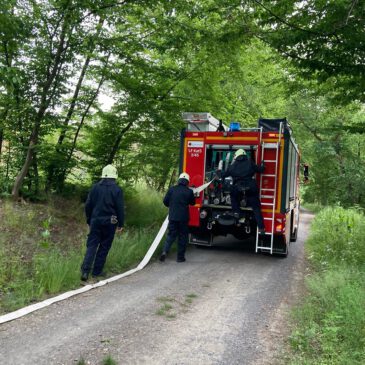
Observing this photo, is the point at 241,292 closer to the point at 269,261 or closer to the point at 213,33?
the point at 269,261

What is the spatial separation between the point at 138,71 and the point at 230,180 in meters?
3.91

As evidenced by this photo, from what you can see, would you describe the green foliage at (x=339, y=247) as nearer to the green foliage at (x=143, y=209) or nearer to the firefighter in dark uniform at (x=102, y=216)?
the firefighter in dark uniform at (x=102, y=216)

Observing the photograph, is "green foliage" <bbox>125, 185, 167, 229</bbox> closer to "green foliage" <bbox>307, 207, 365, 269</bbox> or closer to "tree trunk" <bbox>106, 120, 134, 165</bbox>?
"tree trunk" <bbox>106, 120, 134, 165</bbox>

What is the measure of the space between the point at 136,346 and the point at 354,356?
2020 millimetres

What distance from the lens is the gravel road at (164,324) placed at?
11.8ft

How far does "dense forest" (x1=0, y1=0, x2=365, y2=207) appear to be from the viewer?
6215mm

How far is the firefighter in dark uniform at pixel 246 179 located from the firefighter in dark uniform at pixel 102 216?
2664mm

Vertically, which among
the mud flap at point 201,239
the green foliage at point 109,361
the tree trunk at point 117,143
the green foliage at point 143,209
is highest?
the tree trunk at point 117,143

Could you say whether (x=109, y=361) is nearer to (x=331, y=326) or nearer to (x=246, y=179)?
(x=331, y=326)

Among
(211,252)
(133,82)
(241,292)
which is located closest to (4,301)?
(241,292)

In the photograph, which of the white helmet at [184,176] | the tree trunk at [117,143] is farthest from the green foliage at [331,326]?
the tree trunk at [117,143]

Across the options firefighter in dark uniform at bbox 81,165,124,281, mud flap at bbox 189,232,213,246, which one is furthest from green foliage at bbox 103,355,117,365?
mud flap at bbox 189,232,213,246

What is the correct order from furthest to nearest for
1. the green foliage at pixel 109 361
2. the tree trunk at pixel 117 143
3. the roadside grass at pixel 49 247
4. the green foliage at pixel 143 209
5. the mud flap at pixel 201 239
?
the green foliage at pixel 143 209 → the tree trunk at pixel 117 143 → the mud flap at pixel 201 239 → the roadside grass at pixel 49 247 → the green foliage at pixel 109 361

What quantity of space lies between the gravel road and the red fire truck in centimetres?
173
